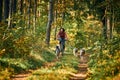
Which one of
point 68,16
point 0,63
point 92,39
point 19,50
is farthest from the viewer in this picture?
point 92,39

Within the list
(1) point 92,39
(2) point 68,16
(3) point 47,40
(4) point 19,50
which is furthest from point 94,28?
(4) point 19,50

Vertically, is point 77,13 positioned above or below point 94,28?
above

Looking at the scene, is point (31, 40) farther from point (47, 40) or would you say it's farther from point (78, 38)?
point (78, 38)

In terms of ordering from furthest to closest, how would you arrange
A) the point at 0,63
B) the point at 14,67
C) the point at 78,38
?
the point at 78,38 < the point at 14,67 < the point at 0,63

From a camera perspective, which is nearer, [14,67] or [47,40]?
[14,67]

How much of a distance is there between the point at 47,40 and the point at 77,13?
15.7m

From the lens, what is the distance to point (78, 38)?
4391 cm

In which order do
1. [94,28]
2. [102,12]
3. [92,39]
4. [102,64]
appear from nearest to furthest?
1. [102,64]
2. [102,12]
3. [92,39]
4. [94,28]

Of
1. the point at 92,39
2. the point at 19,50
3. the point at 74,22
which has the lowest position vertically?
the point at 92,39

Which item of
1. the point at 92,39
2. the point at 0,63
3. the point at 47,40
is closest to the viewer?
the point at 0,63

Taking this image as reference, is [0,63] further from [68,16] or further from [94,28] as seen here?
[94,28]

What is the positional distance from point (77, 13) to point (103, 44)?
26.8 meters

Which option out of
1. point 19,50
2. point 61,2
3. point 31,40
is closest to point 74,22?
point 61,2

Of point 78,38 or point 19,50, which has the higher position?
point 19,50
